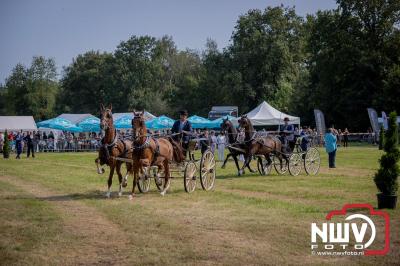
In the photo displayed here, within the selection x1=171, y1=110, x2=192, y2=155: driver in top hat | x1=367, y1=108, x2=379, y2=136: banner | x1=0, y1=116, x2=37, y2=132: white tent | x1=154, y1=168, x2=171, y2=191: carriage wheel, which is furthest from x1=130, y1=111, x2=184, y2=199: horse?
x1=0, y1=116, x2=37, y2=132: white tent

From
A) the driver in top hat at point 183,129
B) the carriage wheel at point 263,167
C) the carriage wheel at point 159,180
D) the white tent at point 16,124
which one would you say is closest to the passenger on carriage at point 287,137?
the carriage wheel at point 263,167

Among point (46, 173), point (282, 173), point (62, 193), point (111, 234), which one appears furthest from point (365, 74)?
point (111, 234)

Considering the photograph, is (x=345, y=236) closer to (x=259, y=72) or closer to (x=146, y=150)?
(x=146, y=150)

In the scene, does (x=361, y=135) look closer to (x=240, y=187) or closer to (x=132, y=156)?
(x=240, y=187)

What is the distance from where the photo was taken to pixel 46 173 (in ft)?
75.5

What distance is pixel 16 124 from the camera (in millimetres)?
54438

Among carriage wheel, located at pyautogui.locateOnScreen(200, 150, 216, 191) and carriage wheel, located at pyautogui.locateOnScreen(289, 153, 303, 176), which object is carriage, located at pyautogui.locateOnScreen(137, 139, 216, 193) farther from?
carriage wheel, located at pyautogui.locateOnScreen(289, 153, 303, 176)

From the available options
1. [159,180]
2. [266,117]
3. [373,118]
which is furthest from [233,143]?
[373,118]

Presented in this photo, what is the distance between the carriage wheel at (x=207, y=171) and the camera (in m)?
15.5

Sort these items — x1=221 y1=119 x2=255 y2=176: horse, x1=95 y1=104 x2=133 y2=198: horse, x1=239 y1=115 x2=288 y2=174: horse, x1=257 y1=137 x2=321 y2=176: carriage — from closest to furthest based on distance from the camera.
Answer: x1=95 y1=104 x2=133 y2=198: horse < x1=239 y1=115 x2=288 y2=174: horse < x1=221 y1=119 x2=255 y2=176: horse < x1=257 y1=137 x2=321 y2=176: carriage

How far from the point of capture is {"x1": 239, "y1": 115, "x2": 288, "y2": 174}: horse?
66.1ft

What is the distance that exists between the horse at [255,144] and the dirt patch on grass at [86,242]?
878 cm

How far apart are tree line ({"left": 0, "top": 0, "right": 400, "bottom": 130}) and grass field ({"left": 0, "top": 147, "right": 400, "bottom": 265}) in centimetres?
4150

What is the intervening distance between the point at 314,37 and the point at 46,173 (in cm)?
4510
